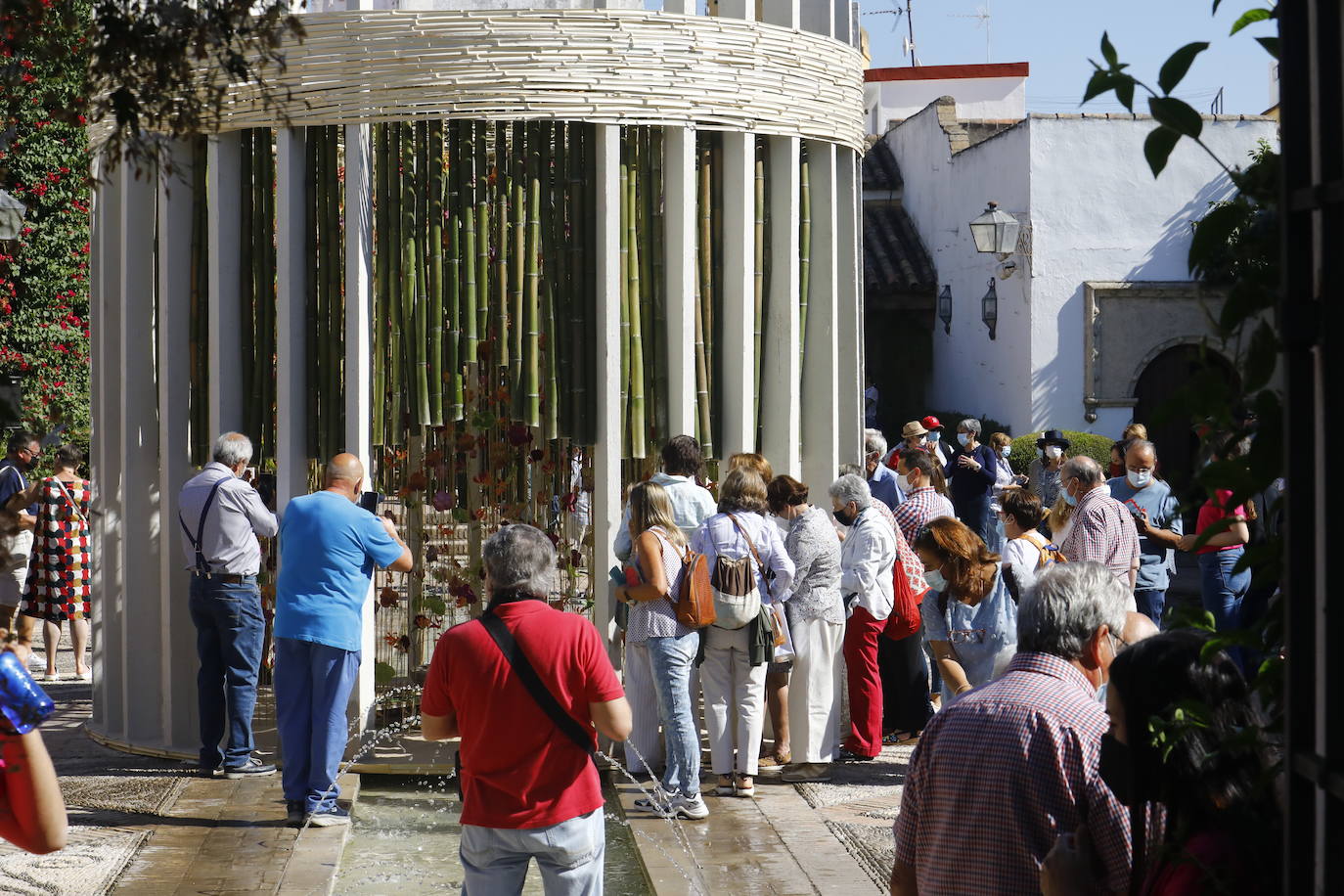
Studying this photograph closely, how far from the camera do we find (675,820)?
24.2ft

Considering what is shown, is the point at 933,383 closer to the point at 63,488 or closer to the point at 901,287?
the point at 901,287

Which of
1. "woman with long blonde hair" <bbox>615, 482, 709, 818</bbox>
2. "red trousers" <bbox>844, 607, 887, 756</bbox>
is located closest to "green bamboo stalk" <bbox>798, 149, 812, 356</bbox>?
"red trousers" <bbox>844, 607, 887, 756</bbox>

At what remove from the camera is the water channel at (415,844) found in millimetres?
6633

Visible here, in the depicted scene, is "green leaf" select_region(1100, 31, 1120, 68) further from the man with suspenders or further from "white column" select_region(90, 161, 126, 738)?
A: "white column" select_region(90, 161, 126, 738)

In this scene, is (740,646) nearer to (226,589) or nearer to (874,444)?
(226,589)

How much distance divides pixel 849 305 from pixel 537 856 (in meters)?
5.25

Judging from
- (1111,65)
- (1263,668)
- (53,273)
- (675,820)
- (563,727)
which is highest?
(53,273)

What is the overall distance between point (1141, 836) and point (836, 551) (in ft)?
17.6

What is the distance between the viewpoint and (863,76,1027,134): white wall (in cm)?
3481

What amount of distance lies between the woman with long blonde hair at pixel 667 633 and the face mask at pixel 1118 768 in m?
4.41

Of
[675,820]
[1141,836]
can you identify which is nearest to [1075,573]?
[1141,836]

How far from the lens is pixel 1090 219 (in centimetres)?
2114

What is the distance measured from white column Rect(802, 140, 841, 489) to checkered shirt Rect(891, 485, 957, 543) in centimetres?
70

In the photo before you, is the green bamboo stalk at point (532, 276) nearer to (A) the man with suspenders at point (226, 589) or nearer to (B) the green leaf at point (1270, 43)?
(A) the man with suspenders at point (226, 589)
